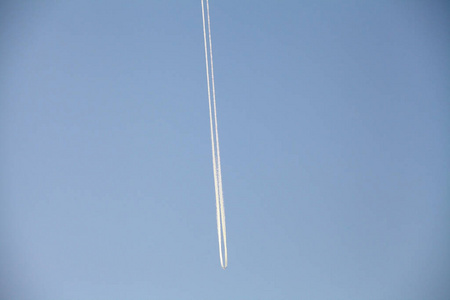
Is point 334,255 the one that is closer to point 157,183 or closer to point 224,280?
point 224,280

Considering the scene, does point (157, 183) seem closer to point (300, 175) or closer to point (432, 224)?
point (300, 175)

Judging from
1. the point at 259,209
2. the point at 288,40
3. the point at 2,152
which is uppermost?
the point at 288,40

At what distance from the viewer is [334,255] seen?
328 centimetres

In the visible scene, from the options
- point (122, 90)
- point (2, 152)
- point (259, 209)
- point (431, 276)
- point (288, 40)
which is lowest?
point (431, 276)

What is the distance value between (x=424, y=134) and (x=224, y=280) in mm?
1548

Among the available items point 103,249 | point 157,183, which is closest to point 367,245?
point 157,183

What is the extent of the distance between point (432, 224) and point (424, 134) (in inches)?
22.1

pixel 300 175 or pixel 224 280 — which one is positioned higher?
pixel 300 175

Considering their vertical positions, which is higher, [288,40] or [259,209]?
[288,40]

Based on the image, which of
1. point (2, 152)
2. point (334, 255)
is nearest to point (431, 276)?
point (334, 255)

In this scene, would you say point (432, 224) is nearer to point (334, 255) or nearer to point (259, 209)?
point (334, 255)

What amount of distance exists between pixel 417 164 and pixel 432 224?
1.25 ft

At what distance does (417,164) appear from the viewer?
130 inches

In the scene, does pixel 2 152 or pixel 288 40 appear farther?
pixel 288 40
